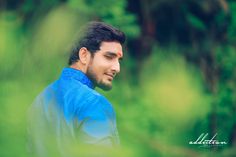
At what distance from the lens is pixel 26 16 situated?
3420 mm

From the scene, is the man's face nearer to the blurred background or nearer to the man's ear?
the man's ear

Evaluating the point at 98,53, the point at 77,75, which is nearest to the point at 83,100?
the point at 77,75

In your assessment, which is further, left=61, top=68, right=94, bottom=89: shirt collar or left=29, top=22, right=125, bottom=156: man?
left=61, top=68, right=94, bottom=89: shirt collar

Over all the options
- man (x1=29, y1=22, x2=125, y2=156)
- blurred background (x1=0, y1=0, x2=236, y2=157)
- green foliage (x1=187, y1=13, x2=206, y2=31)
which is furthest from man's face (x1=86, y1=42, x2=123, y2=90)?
green foliage (x1=187, y1=13, x2=206, y2=31)

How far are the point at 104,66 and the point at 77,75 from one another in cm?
11

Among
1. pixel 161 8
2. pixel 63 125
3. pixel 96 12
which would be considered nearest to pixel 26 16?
pixel 96 12

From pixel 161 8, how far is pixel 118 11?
3.41 ft

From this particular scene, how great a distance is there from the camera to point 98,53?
1614 millimetres

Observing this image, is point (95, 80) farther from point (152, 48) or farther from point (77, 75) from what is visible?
point (152, 48)

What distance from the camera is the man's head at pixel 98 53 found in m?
1.57

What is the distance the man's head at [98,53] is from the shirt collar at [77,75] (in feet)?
0.06

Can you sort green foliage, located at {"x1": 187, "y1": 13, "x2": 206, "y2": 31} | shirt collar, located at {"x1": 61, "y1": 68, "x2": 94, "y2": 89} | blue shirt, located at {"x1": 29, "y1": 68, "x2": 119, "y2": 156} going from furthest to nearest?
green foliage, located at {"x1": 187, "y1": 13, "x2": 206, "y2": 31} → shirt collar, located at {"x1": 61, "y1": 68, "x2": 94, "y2": 89} → blue shirt, located at {"x1": 29, "y1": 68, "x2": 119, "y2": 156}

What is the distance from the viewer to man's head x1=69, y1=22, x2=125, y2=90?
1.57 meters

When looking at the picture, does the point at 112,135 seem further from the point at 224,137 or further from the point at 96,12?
the point at 224,137
